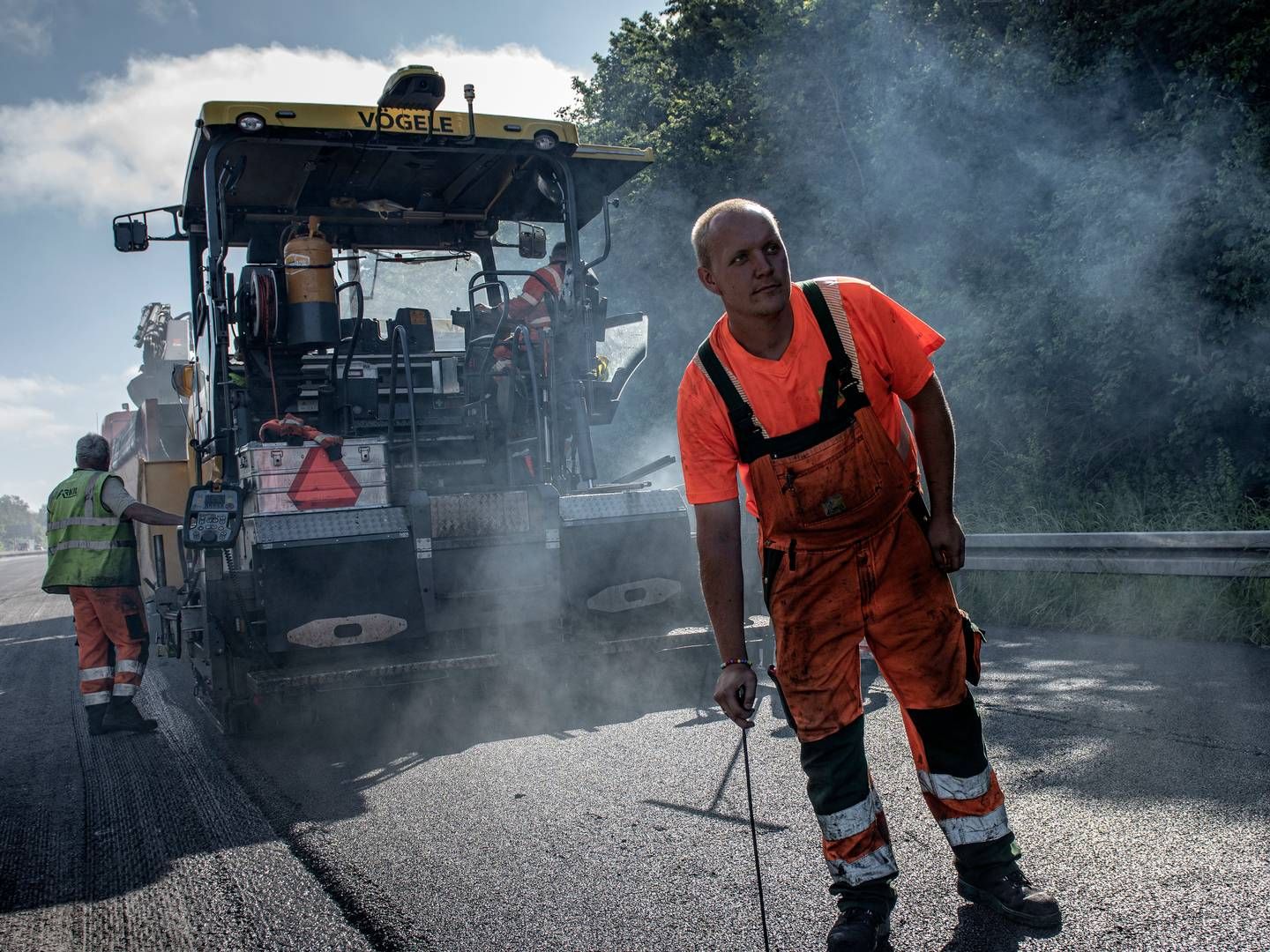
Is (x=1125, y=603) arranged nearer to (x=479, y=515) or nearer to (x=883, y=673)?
(x=479, y=515)

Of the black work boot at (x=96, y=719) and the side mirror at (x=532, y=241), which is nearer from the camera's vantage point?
the black work boot at (x=96, y=719)

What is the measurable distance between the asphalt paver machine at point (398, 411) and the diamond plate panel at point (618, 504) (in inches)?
0.5

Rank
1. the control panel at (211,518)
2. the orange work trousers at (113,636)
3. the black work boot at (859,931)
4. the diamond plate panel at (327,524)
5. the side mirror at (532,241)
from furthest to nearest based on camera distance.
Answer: the side mirror at (532,241)
the orange work trousers at (113,636)
the control panel at (211,518)
the diamond plate panel at (327,524)
the black work boot at (859,931)

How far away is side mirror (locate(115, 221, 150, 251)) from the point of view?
666cm

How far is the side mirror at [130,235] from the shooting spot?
21.9ft

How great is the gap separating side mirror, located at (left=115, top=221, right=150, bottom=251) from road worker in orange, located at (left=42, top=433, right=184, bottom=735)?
1.34 metres

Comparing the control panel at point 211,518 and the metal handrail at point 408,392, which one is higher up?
the metal handrail at point 408,392

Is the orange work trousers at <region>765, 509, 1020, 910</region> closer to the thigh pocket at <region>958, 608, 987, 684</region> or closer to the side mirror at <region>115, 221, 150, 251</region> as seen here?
the thigh pocket at <region>958, 608, 987, 684</region>

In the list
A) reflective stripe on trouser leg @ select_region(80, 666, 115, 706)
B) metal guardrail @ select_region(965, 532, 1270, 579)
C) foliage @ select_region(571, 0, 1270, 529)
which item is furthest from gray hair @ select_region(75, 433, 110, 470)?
foliage @ select_region(571, 0, 1270, 529)

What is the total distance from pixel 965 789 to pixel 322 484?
387 centimetres

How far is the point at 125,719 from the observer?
6.27 m

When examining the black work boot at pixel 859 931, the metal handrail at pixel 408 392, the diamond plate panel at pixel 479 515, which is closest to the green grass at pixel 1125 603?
the diamond plate panel at pixel 479 515

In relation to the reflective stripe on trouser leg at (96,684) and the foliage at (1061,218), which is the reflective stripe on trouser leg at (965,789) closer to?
the reflective stripe on trouser leg at (96,684)

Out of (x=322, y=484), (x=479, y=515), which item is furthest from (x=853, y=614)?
(x=322, y=484)
